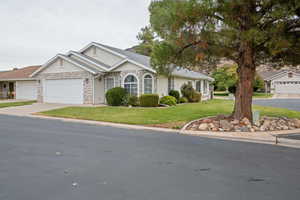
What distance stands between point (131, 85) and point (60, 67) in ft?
24.5

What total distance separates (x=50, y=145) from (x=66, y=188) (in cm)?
A: 312

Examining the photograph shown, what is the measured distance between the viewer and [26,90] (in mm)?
25578

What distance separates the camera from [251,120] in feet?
30.0

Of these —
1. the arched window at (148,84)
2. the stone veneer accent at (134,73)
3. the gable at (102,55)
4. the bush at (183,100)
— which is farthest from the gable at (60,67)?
the bush at (183,100)

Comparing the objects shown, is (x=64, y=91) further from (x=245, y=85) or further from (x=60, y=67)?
(x=245, y=85)

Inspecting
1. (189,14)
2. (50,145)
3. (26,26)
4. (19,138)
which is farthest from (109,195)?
(26,26)

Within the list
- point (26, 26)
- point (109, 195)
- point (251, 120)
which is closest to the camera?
point (109, 195)

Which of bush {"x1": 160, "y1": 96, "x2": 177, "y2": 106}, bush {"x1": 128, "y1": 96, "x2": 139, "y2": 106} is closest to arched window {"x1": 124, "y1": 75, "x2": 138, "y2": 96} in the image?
bush {"x1": 128, "y1": 96, "x2": 139, "y2": 106}

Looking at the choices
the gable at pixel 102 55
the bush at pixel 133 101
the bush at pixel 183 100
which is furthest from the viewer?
the gable at pixel 102 55

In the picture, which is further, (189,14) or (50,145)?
(189,14)

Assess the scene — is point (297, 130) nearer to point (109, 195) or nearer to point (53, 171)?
point (109, 195)

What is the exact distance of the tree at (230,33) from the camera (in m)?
7.15

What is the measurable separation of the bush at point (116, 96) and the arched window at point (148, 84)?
189 cm

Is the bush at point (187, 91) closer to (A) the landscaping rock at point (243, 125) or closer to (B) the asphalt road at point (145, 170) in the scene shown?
(A) the landscaping rock at point (243, 125)
